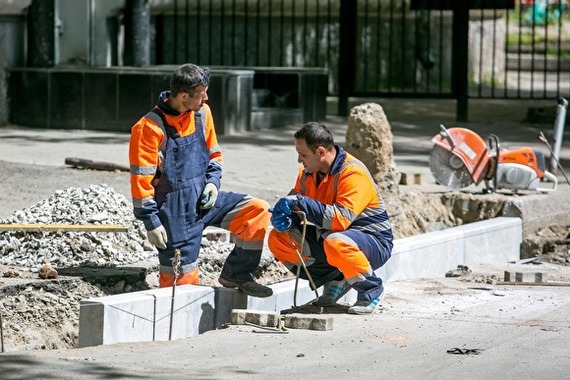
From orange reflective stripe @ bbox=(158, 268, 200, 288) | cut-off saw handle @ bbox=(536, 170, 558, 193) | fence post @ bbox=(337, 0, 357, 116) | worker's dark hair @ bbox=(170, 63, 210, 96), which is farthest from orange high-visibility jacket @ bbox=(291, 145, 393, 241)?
fence post @ bbox=(337, 0, 357, 116)

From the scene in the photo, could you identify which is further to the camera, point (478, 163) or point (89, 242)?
point (478, 163)

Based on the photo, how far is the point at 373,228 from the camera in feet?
26.4

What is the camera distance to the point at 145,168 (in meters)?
7.45

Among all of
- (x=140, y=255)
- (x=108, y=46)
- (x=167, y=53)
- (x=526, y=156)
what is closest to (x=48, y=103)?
(x=108, y=46)

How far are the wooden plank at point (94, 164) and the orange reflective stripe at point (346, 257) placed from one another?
489 cm

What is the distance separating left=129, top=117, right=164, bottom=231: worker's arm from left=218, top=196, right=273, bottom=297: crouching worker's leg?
1.91ft

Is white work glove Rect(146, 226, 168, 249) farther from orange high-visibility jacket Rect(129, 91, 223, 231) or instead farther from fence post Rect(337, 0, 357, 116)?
fence post Rect(337, 0, 357, 116)

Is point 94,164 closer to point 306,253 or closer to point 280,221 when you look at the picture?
point 306,253

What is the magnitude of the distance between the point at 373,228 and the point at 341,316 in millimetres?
584

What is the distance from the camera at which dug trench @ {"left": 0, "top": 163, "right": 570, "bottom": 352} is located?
7.64 m

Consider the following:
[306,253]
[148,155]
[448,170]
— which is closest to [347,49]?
[448,170]

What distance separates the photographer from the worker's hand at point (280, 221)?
771cm

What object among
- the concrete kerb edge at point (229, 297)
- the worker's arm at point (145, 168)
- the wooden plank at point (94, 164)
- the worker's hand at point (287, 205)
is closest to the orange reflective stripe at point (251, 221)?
the worker's hand at point (287, 205)

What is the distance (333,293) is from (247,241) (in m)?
0.65
